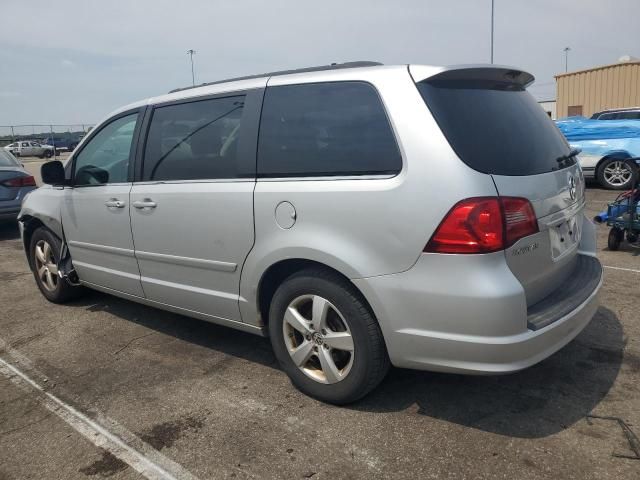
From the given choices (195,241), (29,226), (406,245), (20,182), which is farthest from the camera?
(20,182)

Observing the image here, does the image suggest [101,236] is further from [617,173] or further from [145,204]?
[617,173]

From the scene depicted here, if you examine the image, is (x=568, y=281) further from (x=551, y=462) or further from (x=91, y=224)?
(x=91, y=224)

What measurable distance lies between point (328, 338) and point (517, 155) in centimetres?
135

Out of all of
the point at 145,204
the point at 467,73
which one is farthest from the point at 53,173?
the point at 467,73

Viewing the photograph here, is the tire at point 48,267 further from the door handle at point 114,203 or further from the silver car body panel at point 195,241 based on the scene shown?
the silver car body panel at point 195,241

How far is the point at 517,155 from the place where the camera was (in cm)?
272

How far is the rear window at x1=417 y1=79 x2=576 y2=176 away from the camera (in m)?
2.56

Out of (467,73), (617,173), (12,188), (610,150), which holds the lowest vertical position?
(617,173)

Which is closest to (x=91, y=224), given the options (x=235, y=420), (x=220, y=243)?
(x=220, y=243)

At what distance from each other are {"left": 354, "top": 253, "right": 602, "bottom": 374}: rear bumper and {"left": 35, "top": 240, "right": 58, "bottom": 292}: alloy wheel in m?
3.54

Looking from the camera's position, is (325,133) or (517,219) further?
(325,133)

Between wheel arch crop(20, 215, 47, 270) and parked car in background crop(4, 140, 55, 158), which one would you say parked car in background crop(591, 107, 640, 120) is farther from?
parked car in background crop(4, 140, 55, 158)

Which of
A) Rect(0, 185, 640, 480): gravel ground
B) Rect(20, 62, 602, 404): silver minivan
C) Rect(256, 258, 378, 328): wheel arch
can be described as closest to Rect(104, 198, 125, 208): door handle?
Rect(20, 62, 602, 404): silver minivan

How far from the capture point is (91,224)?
14.2ft
